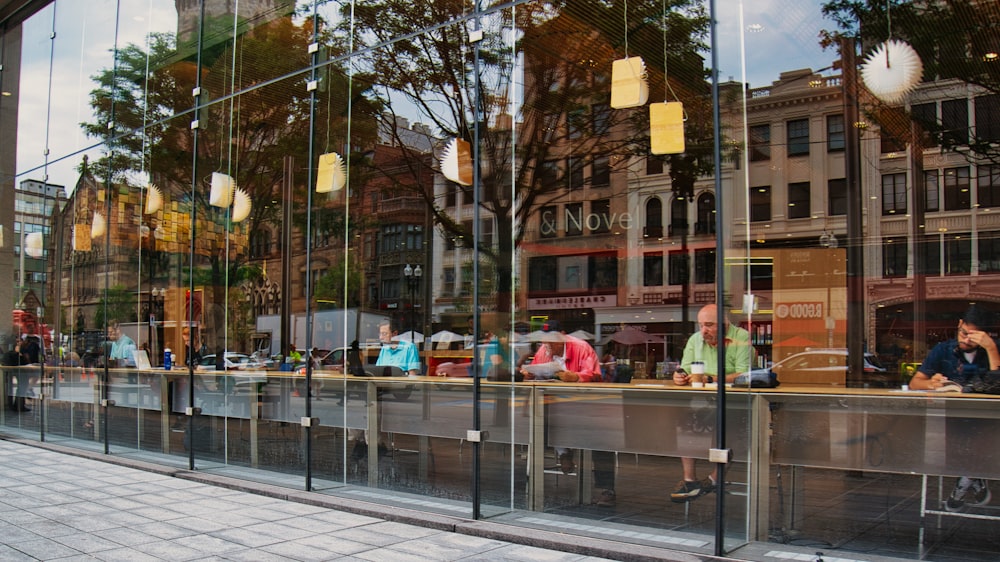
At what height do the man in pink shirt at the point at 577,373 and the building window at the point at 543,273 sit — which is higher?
the building window at the point at 543,273

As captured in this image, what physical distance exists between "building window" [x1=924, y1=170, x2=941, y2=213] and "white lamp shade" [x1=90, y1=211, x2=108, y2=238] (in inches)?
632

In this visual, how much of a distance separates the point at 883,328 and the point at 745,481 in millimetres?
14359

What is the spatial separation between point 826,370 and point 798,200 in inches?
170

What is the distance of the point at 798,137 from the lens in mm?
15438

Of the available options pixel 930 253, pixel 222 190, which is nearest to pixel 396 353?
pixel 222 190

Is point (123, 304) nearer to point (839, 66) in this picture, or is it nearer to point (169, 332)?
point (169, 332)

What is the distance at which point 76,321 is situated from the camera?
39.0ft

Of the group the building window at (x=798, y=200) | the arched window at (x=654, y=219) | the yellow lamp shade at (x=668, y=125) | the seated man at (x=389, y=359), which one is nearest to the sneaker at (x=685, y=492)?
the yellow lamp shade at (x=668, y=125)

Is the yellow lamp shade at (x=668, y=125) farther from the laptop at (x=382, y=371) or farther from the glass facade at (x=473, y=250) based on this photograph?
the laptop at (x=382, y=371)

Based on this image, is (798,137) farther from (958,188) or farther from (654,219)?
(958,188)

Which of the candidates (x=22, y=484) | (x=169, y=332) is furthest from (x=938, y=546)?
(x=169, y=332)

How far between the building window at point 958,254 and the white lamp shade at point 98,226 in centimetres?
1733

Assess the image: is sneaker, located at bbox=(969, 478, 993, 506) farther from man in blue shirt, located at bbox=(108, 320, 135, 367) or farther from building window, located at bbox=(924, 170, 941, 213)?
building window, located at bbox=(924, 170, 941, 213)

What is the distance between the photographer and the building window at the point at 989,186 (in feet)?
52.8
